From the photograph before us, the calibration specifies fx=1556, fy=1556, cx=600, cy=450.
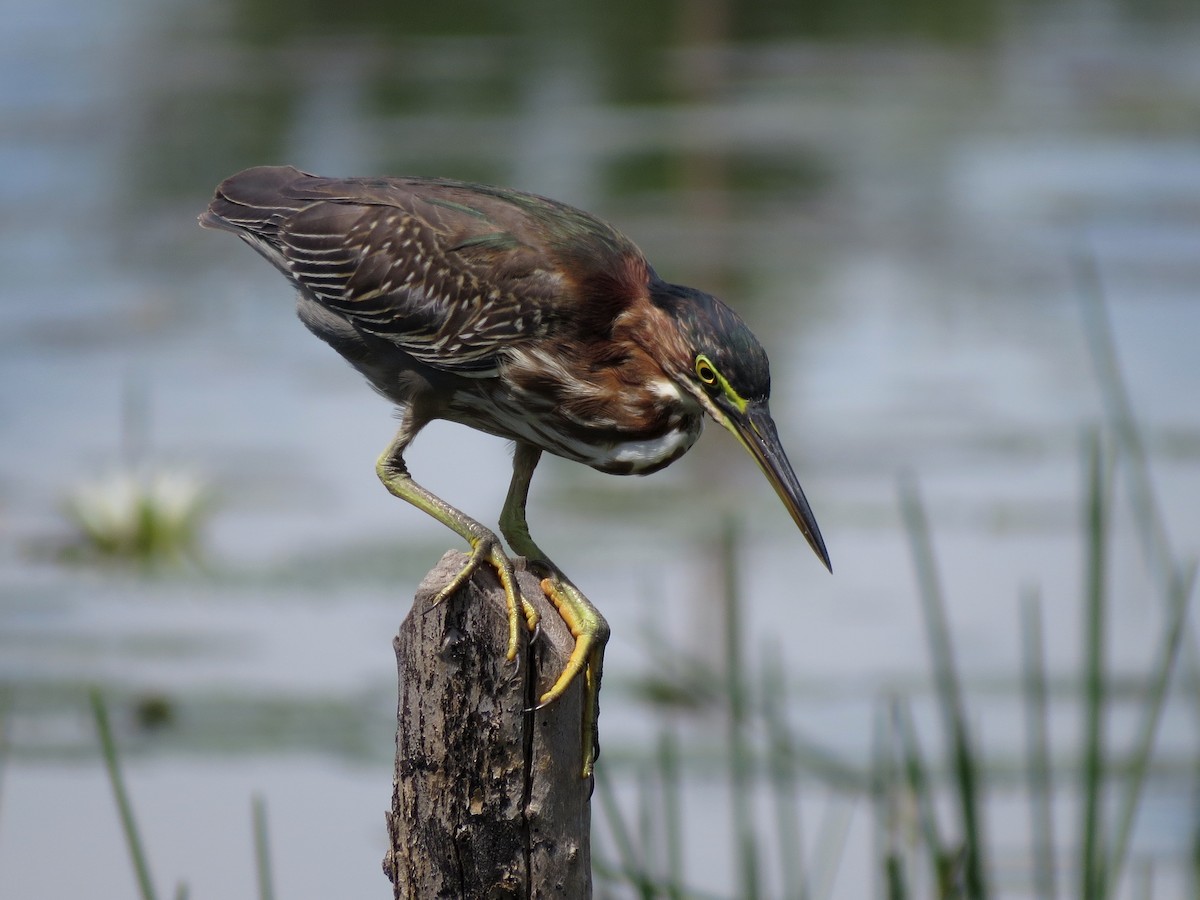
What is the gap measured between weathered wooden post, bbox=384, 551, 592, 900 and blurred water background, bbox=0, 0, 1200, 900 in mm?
216

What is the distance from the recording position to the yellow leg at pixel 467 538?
169cm

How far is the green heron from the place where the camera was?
6.15 ft

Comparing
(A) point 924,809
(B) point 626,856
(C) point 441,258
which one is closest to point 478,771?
(B) point 626,856

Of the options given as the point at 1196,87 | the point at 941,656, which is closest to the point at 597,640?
the point at 941,656

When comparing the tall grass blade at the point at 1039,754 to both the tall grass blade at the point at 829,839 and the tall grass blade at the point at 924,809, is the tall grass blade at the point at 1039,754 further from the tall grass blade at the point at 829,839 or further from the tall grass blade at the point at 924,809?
the tall grass blade at the point at 829,839

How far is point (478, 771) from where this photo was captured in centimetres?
164

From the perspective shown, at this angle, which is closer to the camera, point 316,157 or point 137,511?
point 137,511

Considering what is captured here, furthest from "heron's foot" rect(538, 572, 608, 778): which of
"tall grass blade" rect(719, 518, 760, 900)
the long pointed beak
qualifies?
the long pointed beak

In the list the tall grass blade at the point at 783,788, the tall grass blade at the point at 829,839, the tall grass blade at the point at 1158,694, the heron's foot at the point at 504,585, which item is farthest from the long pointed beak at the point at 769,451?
the tall grass blade at the point at 829,839

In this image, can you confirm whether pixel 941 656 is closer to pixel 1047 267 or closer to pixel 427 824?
pixel 427 824

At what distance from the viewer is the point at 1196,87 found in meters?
9.84

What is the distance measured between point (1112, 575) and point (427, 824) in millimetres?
3310

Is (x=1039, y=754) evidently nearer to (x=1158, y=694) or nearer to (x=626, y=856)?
(x=1158, y=694)

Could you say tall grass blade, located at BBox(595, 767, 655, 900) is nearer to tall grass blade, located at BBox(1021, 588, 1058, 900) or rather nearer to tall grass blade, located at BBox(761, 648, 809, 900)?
tall grass blade, located at BBox(761, 648, 809, 900)
